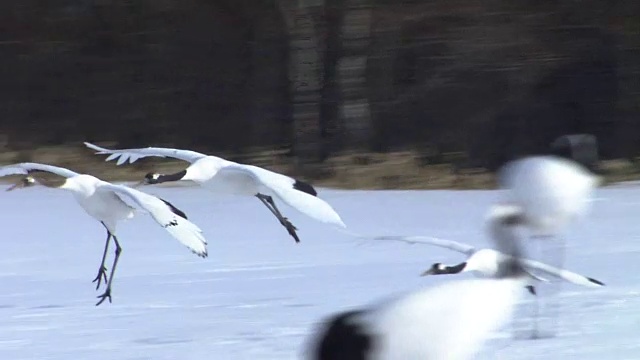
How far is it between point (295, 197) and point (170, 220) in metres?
0.51

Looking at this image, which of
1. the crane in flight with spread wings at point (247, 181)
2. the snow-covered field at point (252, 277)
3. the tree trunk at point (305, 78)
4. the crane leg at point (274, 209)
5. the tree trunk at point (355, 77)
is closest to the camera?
the snow-covered field at point (252, 277)

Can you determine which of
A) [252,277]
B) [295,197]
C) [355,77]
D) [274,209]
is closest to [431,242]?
[295,197]

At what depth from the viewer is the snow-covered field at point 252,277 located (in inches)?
194

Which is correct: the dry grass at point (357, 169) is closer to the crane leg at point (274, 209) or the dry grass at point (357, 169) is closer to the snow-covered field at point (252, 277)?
the snow-covered field at point (252, 277)

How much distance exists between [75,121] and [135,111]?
28.7 inches

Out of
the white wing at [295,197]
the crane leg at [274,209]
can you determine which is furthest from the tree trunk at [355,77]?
the white wing at [295,197]

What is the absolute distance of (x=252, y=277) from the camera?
6.39m

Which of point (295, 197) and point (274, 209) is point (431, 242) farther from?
point (274, 209)

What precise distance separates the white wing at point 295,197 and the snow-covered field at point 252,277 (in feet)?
1.60

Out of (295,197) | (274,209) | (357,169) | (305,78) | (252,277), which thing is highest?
(295,197)

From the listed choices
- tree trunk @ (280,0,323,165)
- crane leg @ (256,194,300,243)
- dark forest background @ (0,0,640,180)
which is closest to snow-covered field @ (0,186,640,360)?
crane leg @ (256,194,300,243)

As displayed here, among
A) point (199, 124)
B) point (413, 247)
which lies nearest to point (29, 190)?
point (199, 124)

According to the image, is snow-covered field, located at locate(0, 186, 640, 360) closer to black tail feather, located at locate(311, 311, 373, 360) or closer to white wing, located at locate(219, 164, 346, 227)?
white wing, located at locate(219, 164, 346, 227)

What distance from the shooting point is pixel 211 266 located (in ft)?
22.4
